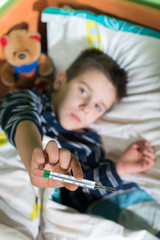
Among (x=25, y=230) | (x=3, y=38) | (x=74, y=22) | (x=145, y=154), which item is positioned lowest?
(x=25, y=230)

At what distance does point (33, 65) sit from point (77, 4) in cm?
37

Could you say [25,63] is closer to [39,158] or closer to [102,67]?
[102,67]

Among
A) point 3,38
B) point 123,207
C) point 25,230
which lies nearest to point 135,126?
point 123,207

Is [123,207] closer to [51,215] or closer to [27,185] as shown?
[51,215]

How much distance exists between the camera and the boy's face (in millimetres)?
1005

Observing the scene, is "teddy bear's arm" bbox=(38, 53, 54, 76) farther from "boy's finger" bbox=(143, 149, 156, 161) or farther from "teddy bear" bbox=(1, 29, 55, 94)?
"boy's finger" bbox=(143, 149, 156, 161)

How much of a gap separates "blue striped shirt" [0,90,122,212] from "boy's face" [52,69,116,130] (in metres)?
0.05

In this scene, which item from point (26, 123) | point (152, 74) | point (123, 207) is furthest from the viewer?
point (152, 74)

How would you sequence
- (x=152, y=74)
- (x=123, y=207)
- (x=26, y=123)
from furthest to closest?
(x=152, y=74) < (x=123, y=207) < (x=26, y=123)

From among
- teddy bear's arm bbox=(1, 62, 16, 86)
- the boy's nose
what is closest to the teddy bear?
teddy bear's arm bbox=(1, 62, 16, 86)

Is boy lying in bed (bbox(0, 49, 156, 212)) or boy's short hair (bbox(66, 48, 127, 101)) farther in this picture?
boy's short hair (bbox(66, 48, 127, 101))

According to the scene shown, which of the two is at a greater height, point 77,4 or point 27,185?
point 77,4

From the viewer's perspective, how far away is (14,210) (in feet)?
2.67

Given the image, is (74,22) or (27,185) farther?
(74,22)
